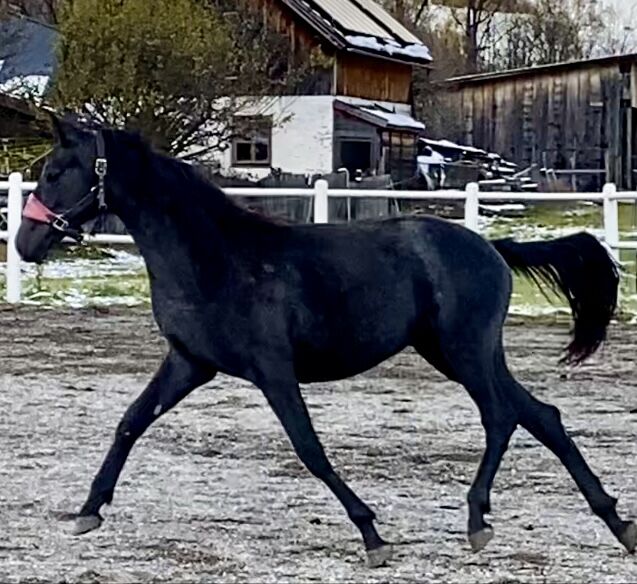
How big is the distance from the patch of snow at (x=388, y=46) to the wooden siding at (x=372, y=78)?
18.2 inches

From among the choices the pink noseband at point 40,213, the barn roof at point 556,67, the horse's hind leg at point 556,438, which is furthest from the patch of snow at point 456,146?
the pink noseband at point 40,213

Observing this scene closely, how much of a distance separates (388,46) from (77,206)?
83.8 ft

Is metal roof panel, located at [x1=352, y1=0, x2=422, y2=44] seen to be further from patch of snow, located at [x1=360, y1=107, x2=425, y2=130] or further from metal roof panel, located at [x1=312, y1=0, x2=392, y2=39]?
patch of snow, located at [x1=360, y1=107, x2=425, y2=130]

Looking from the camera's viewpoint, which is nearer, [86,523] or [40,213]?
[40,213]

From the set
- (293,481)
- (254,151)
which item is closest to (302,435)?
(293,481)

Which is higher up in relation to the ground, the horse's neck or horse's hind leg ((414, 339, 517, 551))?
the horse's neck

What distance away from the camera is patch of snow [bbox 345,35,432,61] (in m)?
28.6

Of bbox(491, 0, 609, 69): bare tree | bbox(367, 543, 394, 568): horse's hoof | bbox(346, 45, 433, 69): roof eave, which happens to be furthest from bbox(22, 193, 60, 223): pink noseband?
bbox(491, 0, 609, 69): bare tree

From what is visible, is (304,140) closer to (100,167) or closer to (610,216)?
(610,216)

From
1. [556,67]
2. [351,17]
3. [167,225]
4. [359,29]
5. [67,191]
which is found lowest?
[167,225]

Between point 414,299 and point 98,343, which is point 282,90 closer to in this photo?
point 98,343


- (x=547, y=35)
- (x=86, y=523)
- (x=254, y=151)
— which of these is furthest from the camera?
(x=547, y=35)

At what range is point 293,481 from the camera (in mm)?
6320

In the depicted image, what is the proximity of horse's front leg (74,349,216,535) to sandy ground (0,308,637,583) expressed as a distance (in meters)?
0.11
